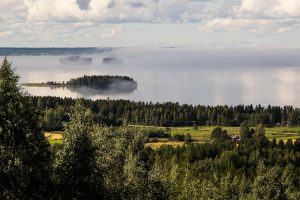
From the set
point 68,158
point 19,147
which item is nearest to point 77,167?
point 68,158

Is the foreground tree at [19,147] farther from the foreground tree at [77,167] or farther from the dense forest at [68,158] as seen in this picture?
the foreground tree at [77,167]

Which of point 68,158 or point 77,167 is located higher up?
point 68,158

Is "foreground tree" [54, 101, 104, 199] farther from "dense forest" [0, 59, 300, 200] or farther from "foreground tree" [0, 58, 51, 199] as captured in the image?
"foreground tree" [0, 58, 51, 199]

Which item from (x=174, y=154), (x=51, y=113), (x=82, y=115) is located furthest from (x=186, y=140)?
(x=82, y=115)

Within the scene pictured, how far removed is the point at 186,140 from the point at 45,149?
11292 centimetres

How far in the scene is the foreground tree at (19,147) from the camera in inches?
812

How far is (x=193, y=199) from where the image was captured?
145ft

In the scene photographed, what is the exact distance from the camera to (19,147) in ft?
69.2

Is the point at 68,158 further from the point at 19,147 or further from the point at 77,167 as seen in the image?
the point at 19,147

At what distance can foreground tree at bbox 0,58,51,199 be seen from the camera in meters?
20.6

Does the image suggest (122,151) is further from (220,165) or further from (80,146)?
(220,165)

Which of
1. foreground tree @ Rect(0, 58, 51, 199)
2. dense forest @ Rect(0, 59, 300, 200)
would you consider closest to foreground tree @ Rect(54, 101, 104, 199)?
dense forest @ Rect(0, 59, 300, 200)

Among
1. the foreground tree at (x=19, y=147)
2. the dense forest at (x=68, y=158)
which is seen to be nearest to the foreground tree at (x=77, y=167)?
the dense forest at (x=68, y=158)

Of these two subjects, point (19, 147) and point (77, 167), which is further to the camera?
point (77, 167)
